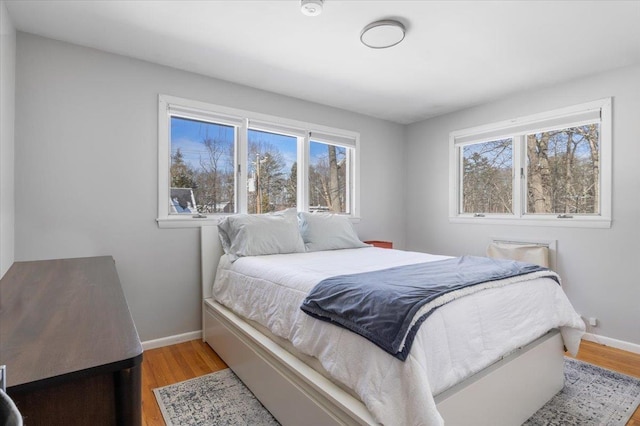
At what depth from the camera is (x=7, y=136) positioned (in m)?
2.12

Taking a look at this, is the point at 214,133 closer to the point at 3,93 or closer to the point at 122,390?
the point at 3,93

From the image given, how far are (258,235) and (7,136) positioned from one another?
5.91ft

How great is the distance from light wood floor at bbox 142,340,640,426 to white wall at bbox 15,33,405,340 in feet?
0.71

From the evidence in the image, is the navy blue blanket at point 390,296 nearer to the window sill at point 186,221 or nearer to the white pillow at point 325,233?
the white pillow at point 325,233

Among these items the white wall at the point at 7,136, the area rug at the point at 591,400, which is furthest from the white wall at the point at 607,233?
the white wall at the point at 7,136

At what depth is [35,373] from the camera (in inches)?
25.0

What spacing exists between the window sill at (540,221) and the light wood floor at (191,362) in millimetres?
1096

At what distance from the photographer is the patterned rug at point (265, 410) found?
187cm

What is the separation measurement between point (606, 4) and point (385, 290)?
2.29 m

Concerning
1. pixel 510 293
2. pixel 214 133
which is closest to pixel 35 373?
pixel 510 293

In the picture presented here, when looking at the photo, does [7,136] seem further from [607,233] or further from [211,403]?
[607,233]

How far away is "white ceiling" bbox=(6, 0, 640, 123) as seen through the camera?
2.09m

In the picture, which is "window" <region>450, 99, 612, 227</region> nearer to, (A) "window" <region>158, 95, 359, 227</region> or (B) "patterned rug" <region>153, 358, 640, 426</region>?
(B) "patterned rug" <region>153, 358, 640, 426</region>

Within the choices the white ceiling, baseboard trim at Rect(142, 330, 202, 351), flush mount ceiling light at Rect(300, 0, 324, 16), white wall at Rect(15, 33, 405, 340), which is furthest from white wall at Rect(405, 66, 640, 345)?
baseboard trim at Rect(142, 330, 202, 351)
